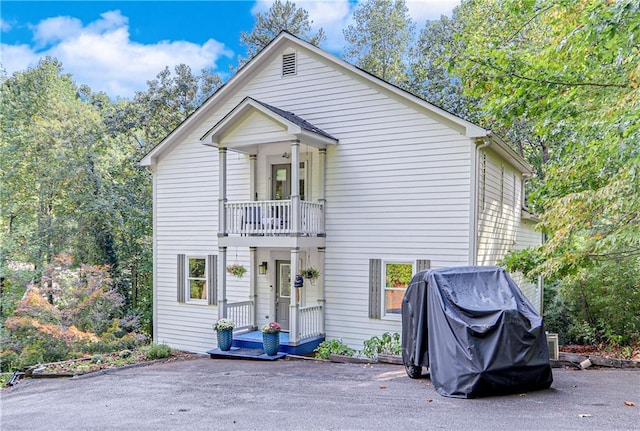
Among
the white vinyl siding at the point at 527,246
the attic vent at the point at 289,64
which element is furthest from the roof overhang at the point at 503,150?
the attic vent at the point at 289,64

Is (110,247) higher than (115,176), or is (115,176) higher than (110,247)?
(115,176)

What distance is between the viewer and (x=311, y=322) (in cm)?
1070

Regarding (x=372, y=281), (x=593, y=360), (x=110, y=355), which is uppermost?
(x=372, y=281)

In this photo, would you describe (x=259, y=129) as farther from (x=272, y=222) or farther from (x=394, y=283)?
(x=394, y=283)

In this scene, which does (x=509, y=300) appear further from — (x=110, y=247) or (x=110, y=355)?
(x=110, y=247)

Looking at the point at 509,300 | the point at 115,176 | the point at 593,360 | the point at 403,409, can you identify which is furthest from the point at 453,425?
the point at 115,176

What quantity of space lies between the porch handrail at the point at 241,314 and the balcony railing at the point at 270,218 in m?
1.97

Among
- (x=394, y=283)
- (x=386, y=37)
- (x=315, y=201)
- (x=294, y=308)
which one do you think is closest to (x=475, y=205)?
(x=394, y=283)

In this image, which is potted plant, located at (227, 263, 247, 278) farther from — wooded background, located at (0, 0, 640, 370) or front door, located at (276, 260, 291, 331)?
wooded background, located at (0, 0, 640, 370)

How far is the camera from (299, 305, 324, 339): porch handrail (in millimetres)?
10445

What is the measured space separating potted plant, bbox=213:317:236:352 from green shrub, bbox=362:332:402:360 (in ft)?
11.1

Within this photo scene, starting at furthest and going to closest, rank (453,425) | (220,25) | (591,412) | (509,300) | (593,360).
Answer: (220,25)
(593,360)
(509,300)
(591,412)
(453,425)

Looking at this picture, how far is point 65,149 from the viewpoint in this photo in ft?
59.2

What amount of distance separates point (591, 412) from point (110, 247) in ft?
59.9
